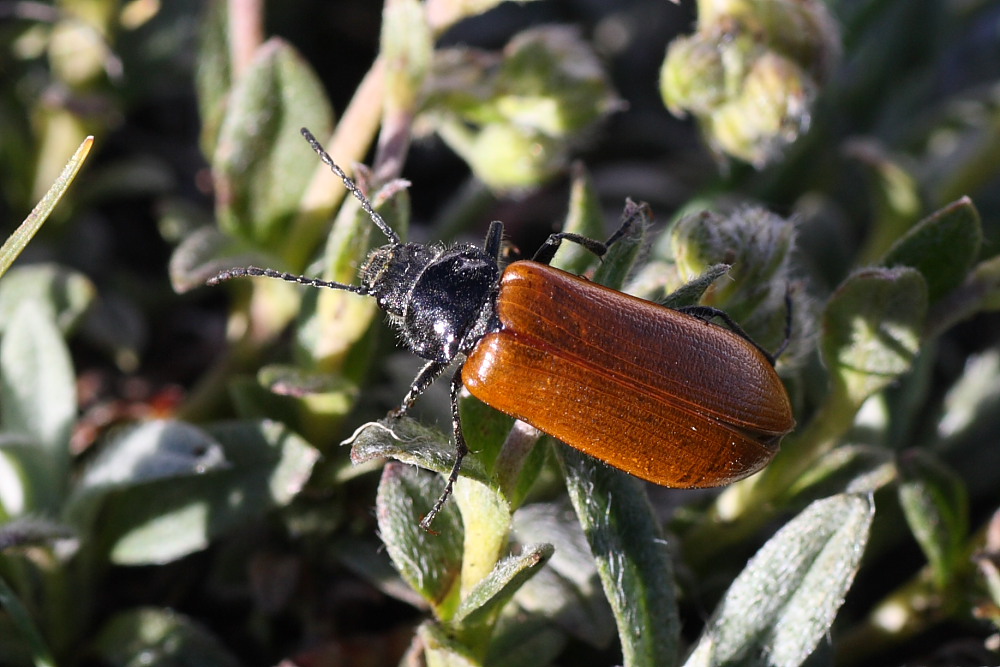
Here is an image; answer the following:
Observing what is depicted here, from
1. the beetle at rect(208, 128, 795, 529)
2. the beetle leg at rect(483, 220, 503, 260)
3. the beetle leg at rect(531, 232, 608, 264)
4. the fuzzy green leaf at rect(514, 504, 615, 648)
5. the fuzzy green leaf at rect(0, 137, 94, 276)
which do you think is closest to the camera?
the fuzzy green leaf at rect(0, 137, 94, 276)

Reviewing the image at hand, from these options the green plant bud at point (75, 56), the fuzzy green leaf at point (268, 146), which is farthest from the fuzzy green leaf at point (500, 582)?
the green plant bud at point (75, 56)

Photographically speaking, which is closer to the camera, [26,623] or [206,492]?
[26,623]

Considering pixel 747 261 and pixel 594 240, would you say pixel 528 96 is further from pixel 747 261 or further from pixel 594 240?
pixel 747 261

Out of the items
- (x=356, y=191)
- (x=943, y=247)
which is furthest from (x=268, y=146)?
(x=943, y=247)

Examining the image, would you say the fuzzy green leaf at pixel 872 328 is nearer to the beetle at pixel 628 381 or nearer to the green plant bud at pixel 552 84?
the beetle at pixel 628 381

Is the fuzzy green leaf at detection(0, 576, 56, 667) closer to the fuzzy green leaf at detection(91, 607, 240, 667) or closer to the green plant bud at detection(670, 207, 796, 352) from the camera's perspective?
the fuzzy green leaf at detection(91, 607, 240, 667)

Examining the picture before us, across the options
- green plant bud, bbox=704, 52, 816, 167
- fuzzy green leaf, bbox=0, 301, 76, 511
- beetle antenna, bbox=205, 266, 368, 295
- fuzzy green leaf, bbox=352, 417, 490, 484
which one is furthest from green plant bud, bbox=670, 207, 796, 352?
Answer: fuzzy green leaf, bbox=0, 301, 76, 511
